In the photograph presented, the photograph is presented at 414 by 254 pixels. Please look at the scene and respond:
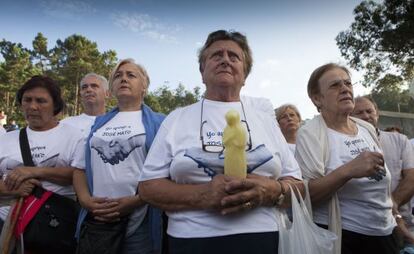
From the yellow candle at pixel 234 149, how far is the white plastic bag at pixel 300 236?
386mm

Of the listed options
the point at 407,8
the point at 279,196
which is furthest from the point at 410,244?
the point at 407,8

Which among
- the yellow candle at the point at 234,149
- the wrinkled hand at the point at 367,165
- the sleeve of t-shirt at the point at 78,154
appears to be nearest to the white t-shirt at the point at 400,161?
the wrinkled hand at the point at 367,165

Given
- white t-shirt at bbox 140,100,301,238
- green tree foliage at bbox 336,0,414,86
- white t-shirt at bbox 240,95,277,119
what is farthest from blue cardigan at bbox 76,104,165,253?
green tree foliage at bbox 336,0,414,86

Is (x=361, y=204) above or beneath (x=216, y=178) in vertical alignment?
beneath

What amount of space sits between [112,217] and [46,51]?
49408 millimetres

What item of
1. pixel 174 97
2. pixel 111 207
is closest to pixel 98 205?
pixel 111 207

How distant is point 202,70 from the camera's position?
2.14m

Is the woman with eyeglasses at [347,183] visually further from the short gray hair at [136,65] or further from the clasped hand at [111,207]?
the short gray hair at [136,65]

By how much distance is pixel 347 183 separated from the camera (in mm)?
2062

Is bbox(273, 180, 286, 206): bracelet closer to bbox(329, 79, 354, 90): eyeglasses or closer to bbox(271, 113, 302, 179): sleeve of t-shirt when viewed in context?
bbox(271, 113, 302, 179): sleeve of t-shirt

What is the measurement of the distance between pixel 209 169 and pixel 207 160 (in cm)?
5

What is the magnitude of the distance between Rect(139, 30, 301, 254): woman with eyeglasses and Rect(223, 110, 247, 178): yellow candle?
0.14 feet

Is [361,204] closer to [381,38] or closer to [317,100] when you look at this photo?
[317,100]

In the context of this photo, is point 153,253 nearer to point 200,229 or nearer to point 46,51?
point 200,229
